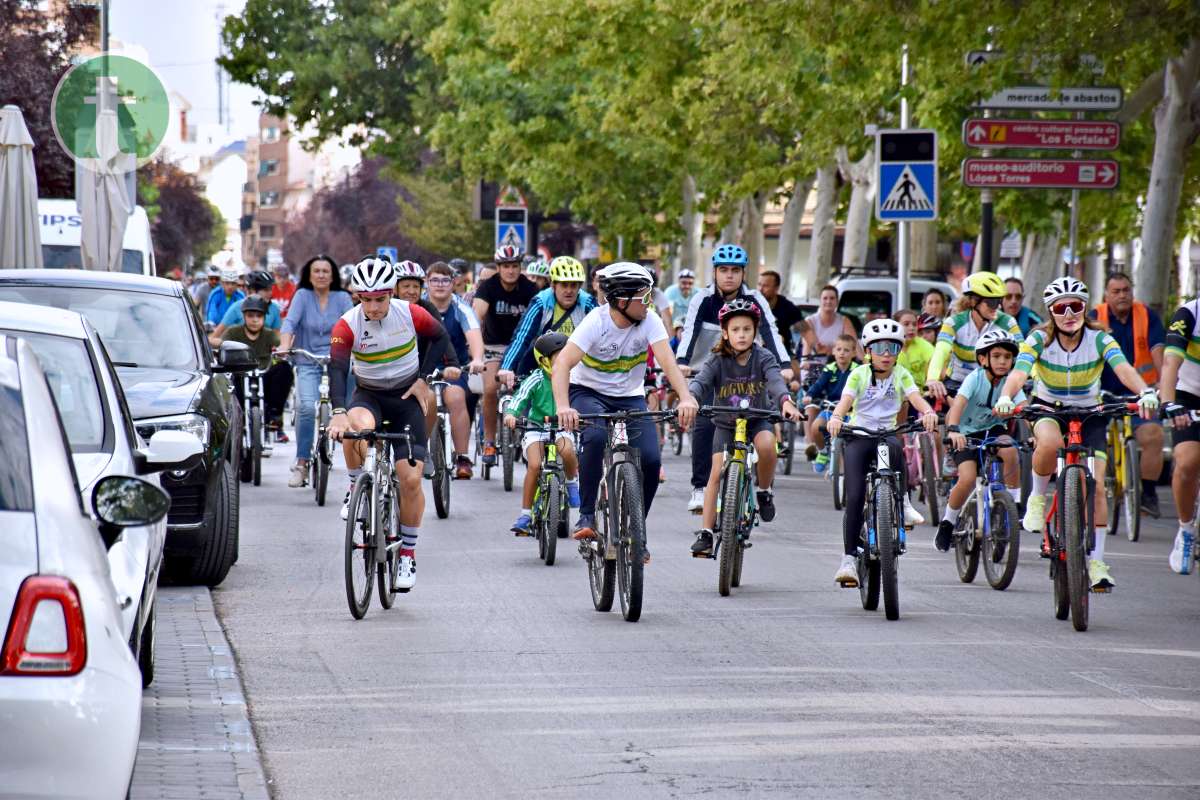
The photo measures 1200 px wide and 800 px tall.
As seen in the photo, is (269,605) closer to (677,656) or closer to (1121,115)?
(677,656)

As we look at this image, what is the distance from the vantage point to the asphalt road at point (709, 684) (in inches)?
276

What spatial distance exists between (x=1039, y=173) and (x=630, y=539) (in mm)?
11753

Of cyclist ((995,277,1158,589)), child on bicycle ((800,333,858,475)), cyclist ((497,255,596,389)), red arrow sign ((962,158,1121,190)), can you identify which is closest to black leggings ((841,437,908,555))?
cyclist ((995,277,1158,589))

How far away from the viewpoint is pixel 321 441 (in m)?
16.6

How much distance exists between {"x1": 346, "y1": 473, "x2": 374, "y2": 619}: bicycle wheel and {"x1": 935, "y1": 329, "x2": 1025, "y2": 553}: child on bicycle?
3568 millimetres

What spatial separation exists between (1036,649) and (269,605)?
12.6ft

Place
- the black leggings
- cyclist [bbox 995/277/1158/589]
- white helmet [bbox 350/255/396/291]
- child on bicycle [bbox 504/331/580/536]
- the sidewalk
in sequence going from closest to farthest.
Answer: the sidewalk
white helmet [bbox 350/255/396/291]
the black leggings
cyclist [bbox 995/277/1158/589]
child on bicycle [bbox 504/331/580/536]

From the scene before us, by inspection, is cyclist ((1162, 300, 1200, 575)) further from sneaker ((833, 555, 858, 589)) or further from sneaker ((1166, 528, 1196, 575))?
sneaker ((833, 555, 858, 589))

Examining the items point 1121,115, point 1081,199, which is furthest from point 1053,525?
point 1081,199

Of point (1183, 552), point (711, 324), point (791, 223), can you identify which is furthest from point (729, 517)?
point (791, 223)

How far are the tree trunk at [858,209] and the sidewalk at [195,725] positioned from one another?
24.7 meters

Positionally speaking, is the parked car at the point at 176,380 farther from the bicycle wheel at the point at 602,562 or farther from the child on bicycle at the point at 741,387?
the child on bicycle at the point at 741,387

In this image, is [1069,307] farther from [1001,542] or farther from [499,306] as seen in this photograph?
[499,306]

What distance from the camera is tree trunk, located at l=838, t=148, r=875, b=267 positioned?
111ft
